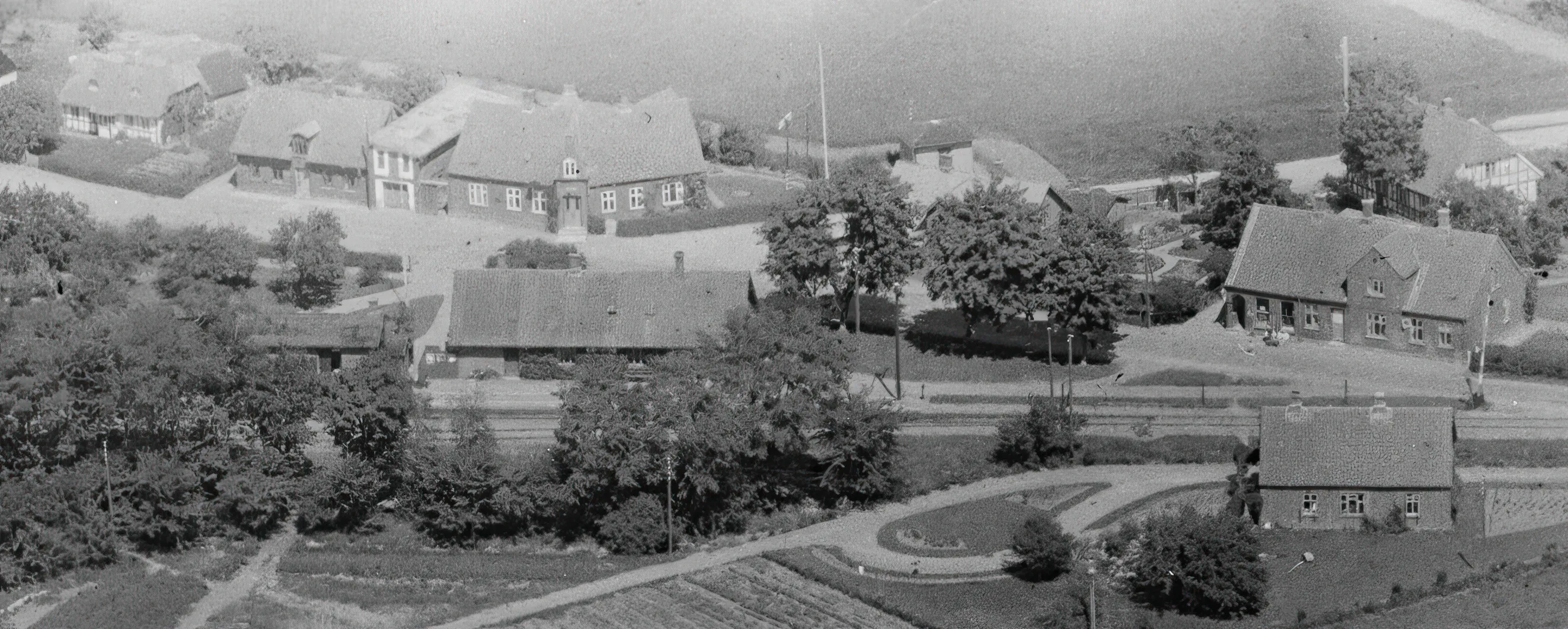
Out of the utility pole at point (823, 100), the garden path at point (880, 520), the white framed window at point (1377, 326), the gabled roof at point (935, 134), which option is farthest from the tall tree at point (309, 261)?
the white framed window at point (1377, 326)

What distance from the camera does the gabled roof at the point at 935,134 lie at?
13638 cm

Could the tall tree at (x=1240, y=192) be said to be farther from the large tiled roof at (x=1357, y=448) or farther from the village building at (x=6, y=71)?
the village building at (x=6, y=71)

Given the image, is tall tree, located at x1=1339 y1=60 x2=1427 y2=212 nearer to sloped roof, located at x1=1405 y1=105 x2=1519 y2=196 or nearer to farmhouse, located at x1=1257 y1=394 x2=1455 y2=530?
sloped roof, located at x1=1405 y1=105 x2=1519 y2=196

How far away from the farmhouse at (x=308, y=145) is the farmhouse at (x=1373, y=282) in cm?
4311

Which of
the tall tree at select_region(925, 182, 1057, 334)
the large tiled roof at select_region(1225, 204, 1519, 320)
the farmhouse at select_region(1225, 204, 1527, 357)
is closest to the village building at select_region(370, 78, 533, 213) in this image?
the tall tree at select_region(925, 182, 1057, 334)

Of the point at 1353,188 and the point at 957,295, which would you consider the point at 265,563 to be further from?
the point at 1353,188

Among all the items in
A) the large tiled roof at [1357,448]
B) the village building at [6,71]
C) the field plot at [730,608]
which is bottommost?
the field plot at [730,608]

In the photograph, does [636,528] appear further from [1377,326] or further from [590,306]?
[1377,326]

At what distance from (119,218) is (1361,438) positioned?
203 ft

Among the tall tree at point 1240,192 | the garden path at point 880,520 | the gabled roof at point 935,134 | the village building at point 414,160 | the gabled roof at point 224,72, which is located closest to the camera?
the garden path at point 880,520

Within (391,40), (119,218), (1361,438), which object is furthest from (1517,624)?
(391,40)

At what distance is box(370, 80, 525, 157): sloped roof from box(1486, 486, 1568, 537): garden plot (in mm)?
55159

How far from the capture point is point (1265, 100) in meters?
142

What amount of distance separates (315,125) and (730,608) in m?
50.3
